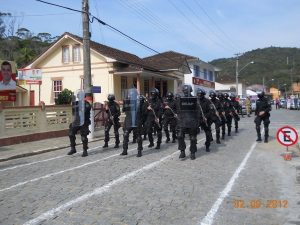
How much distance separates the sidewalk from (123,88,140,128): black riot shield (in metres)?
3.69

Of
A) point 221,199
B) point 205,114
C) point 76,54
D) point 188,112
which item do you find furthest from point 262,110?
point 76,54

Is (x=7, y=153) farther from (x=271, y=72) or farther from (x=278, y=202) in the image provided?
(x=271, y=72)

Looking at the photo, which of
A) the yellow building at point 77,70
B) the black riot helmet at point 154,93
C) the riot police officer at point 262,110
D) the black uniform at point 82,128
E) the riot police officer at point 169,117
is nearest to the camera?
A: the black uniform at point 82,128

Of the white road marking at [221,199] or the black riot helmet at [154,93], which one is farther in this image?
the black riot helmet at [154,93]

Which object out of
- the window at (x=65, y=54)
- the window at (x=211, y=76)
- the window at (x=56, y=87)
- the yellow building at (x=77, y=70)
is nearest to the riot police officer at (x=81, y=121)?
the yellow building at (x=77, y=70)

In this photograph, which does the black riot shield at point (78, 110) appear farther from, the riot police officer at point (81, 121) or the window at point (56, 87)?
the window at point (56, 87)

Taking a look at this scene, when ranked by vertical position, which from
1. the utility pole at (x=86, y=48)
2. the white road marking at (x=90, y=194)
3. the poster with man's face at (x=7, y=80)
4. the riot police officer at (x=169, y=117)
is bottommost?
the white road marking at (x=90, y=194)

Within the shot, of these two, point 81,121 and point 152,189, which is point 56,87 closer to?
point 81,121

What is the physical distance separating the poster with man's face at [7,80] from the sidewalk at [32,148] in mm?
1795

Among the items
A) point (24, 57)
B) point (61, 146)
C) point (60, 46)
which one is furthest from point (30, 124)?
point (24, 57)

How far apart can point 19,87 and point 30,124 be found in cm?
1761

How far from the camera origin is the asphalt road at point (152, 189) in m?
6.06

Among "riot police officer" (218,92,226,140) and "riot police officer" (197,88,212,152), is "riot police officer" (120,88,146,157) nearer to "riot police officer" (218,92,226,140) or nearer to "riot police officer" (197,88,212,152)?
"riot police officer" (197,88,212,152)

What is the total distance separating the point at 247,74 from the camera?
4828 inches
